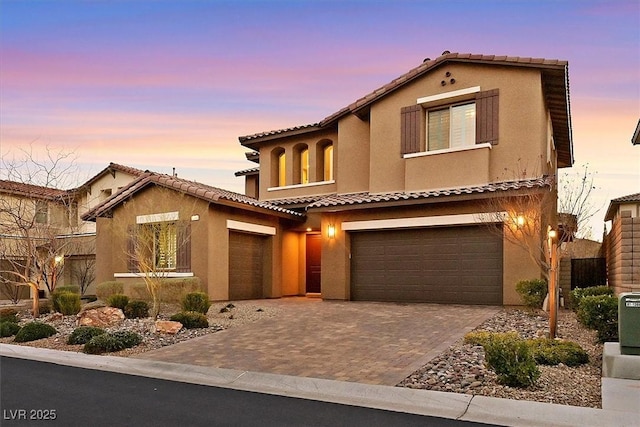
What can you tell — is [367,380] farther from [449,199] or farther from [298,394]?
[449,199]

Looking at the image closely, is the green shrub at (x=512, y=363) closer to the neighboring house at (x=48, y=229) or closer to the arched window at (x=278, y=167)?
the neighboring house at (x=48, y=229)

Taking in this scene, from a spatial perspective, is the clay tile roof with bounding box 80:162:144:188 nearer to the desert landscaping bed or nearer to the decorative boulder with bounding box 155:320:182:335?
the desert landscaping bed

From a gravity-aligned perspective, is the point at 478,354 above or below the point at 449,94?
below

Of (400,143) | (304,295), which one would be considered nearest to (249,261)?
(304,295)

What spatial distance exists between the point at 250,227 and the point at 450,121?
792cm

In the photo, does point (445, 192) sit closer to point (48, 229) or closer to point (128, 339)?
point (128, 339)

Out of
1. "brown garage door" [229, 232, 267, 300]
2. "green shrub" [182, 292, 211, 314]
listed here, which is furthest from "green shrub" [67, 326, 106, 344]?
"brown garage door" [229, 232, 267, 300]

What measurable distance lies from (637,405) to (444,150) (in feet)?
37.1

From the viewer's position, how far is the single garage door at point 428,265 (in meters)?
14.5

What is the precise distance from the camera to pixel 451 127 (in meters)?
16.5

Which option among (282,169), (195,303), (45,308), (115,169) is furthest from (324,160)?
(115,169)

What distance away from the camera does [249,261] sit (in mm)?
18172

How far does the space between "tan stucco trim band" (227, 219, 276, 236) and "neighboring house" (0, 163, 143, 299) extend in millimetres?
5700

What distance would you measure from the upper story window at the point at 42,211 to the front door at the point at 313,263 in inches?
397
